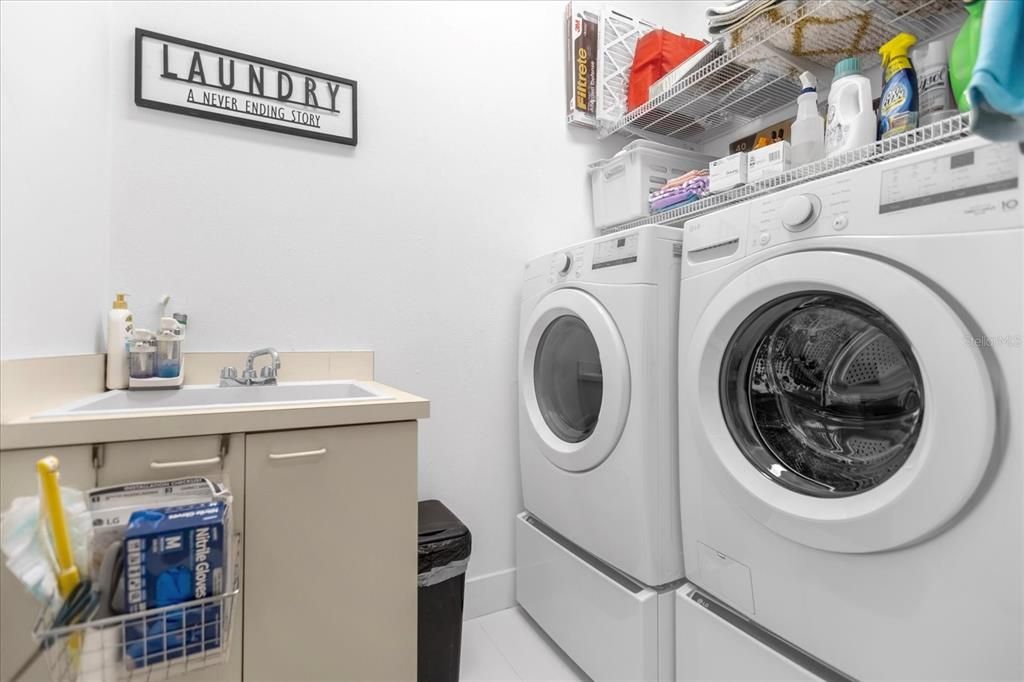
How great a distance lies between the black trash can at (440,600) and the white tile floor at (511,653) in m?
0.16

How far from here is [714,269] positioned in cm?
106

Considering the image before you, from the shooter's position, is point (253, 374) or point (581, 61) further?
point (581, 61)

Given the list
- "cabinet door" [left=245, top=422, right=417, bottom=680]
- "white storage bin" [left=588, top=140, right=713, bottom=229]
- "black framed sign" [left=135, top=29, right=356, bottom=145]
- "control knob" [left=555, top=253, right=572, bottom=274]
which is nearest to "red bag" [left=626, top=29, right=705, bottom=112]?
"white storage bin" [left=588, top=140, right=713, bottom=229]

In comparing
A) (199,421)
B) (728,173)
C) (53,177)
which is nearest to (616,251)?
(728,173)

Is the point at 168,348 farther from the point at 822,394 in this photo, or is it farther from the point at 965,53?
the point at 965,53

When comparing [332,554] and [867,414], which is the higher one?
[867,414]

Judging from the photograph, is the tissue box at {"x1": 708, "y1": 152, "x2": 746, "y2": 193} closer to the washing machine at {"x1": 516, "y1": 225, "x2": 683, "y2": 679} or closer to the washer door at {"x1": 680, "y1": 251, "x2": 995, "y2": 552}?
the washing machine at {"x1": 516, "y1": 225, "x2": 683, "y2": 679}

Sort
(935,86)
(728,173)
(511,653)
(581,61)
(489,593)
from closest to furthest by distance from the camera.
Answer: (935,86), (728,173), (511,653), (489,593), (581,61)

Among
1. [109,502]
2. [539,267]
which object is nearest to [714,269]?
[539,267]

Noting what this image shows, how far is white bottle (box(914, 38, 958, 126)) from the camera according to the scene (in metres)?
1.04

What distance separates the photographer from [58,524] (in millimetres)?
610

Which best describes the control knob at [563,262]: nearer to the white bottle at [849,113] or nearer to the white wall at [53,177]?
the white bottle at [849,113]

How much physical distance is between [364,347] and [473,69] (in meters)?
1.10

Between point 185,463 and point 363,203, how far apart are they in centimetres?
100
